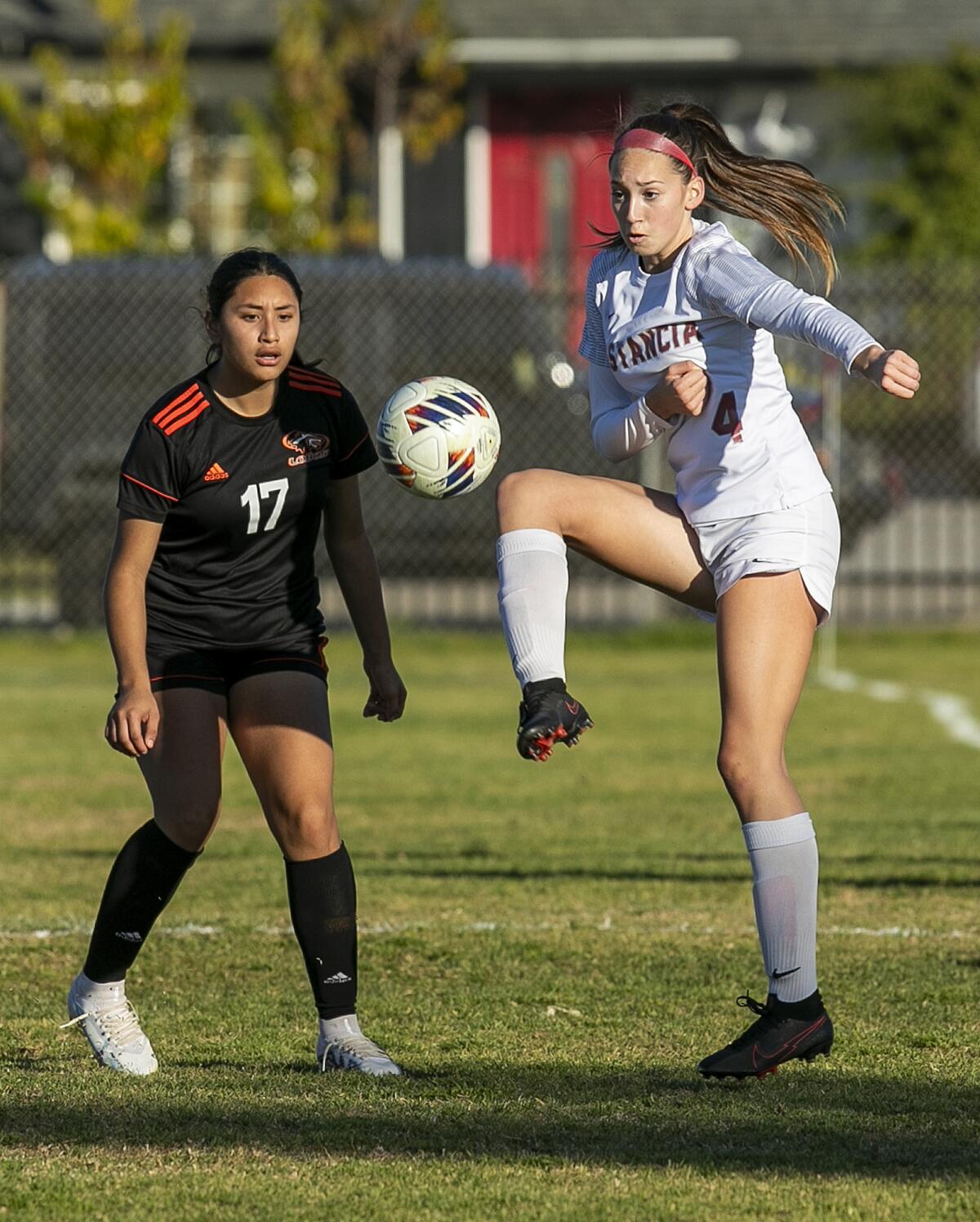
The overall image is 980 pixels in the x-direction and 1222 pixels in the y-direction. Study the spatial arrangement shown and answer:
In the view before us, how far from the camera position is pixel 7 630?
17656 millimetres

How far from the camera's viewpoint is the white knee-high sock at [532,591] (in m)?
5.05

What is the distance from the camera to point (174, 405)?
5.18 metres

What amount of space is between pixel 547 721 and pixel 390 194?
893 inches

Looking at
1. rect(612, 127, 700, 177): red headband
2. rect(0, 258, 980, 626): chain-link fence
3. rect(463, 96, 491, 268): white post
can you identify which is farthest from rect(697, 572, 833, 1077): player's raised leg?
rect(463, 96, 491, 268): white post

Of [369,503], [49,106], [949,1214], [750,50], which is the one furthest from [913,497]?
[949,1214]

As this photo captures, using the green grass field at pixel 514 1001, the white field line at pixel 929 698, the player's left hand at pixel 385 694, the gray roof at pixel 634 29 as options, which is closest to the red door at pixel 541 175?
the gray roof at pixel 634 29

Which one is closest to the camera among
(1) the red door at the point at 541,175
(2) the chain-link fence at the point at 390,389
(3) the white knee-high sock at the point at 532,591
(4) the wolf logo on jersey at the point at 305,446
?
(3) the white knee-high sock at the point at 532,591

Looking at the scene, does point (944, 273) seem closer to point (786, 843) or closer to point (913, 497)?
point (913, 497)

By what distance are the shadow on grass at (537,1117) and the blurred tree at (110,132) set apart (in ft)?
60.9

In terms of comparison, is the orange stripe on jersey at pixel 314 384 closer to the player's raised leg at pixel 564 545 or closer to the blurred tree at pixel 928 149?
the player's raised leg at pixel 564 545

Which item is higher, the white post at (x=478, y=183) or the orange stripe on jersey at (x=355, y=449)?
the white post at (x=478, y=183)

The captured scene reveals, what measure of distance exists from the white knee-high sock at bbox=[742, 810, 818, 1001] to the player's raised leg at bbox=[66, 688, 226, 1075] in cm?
134

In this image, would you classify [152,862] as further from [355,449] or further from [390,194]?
[390,194]

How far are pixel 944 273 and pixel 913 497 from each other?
1839mm
